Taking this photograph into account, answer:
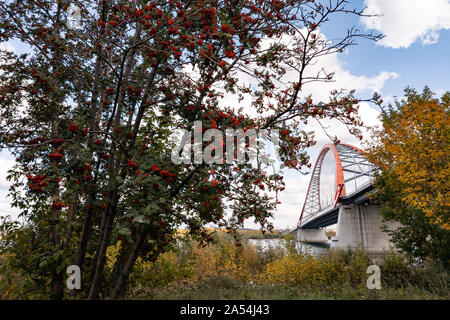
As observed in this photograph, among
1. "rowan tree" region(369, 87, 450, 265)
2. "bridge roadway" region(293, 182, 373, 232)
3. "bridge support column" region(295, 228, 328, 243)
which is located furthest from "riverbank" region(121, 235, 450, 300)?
"bridge support column" region(295, 228, 328, 243)

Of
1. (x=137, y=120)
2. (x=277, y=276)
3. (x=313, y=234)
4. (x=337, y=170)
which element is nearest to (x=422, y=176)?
(x=277, y=276)

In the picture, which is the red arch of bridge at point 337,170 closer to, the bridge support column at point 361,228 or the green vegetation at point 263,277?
the bridge support column at point 361,228

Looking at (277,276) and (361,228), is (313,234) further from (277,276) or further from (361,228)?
(277,276)

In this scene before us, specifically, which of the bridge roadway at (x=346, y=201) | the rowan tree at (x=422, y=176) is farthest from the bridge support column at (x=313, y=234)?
the rowan tree at (x=422, y=176)

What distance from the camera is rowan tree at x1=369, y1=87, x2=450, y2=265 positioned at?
8.37m

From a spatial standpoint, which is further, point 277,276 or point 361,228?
point 361,228

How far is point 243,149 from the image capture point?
3318 millimetres

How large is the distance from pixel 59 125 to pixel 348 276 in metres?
8.21

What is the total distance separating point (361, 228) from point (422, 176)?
69.0 feet

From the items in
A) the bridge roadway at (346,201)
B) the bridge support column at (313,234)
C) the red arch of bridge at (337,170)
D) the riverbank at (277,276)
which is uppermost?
the red arch of bridge at (337,170)

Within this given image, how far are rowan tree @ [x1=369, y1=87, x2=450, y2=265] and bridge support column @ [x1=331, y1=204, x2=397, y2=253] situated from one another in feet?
57.0

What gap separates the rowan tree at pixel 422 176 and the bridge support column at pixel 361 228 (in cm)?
1738

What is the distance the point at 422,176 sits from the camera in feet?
28.6

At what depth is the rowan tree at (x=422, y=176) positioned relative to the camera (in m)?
8.37
